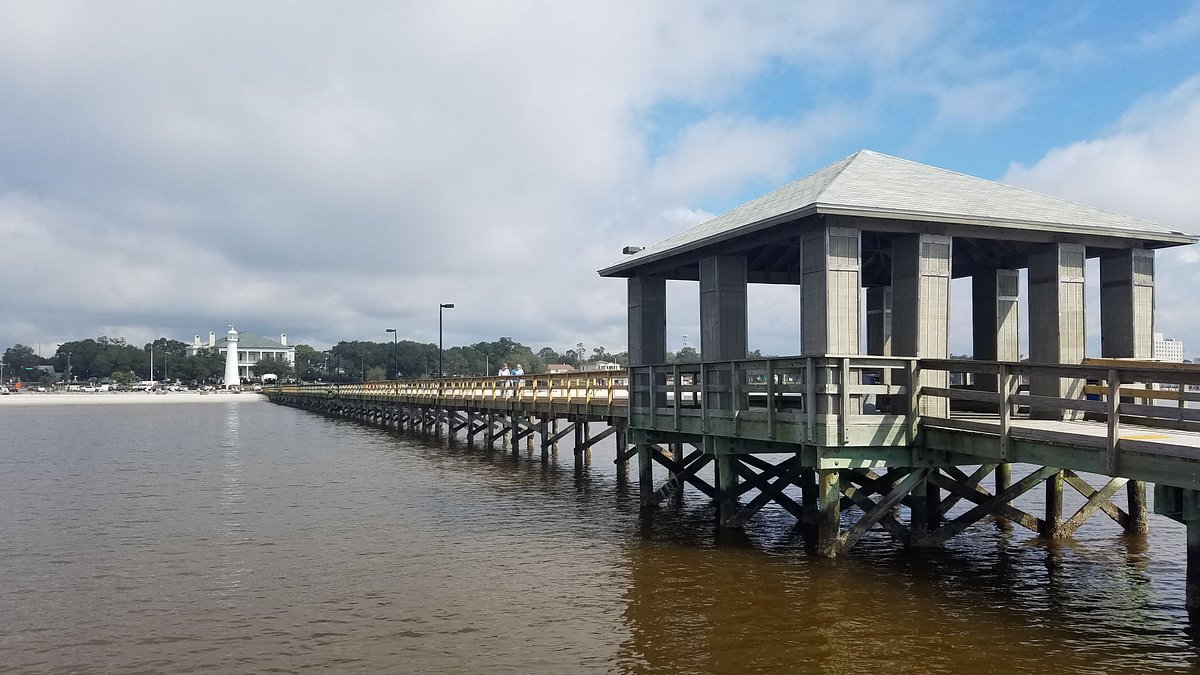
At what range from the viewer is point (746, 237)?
15.3m

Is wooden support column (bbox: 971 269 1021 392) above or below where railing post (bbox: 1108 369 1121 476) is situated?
above

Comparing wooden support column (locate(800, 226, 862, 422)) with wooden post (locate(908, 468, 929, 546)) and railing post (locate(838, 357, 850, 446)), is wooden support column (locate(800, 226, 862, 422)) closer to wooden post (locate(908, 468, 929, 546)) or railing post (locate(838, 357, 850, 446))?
railing post (locate(838, 357, 850, 446))

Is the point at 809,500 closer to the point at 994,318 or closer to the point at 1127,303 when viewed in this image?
the point at 994,318

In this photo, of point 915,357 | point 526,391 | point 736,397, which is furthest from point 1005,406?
point 526,391

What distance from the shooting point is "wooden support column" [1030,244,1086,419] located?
14531mm

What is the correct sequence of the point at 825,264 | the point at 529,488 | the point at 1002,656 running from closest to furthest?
the point at 1002,656
the point at 825,264
the point at 529,488

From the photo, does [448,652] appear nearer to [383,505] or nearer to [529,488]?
[383,505]

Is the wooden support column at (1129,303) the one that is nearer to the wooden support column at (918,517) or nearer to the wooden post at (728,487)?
the wooden support column at (918,517)

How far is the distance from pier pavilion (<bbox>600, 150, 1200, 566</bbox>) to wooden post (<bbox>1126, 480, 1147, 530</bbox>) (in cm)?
3

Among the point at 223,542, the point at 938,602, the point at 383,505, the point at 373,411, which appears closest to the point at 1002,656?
the point at 938,602

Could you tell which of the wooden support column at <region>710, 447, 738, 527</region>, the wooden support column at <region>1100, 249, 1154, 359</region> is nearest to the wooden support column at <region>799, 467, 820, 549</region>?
the wooden support column at <region>710, 447, 738, 527</region>

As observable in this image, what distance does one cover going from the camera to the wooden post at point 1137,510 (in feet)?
51.8

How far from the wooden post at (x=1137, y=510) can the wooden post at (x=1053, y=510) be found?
57.7 inches

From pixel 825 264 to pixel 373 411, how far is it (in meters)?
56.6
